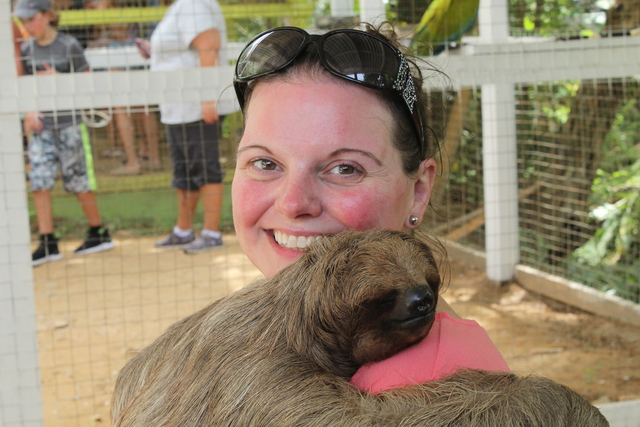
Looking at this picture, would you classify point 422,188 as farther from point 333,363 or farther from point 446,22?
point 446,22

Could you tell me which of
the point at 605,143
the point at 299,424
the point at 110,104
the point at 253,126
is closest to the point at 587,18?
the point at 605,143

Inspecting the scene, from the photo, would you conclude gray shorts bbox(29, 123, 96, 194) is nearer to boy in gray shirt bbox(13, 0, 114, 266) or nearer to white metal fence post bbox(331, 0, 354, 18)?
boy in gray shirt bbox(13, 0, 114, 266)

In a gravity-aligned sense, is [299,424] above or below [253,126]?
below

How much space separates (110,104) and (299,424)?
7.80 feet

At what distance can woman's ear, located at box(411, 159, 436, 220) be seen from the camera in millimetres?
1909

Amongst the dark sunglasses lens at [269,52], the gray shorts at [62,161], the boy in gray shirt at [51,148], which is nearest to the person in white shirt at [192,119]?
the boy in gray shirt at [51,148]

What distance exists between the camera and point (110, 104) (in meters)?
3.33

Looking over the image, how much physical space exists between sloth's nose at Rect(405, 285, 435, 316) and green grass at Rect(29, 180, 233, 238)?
25.2 feet

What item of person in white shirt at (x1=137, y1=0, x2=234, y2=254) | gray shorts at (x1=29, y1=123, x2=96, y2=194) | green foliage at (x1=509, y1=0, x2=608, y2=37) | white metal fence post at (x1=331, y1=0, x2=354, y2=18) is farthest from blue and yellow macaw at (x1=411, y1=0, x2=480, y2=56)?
gray shorts at (x1=29, y1=123, x2=96, y2=194)

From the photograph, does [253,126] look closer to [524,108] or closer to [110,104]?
[110,104]

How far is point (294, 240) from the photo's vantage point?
5.79 ft

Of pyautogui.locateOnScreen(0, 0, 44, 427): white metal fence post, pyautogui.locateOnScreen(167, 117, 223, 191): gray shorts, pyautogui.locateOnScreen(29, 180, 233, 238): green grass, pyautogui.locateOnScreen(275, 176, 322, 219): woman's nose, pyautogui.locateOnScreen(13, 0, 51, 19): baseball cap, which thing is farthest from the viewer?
pyautogui.locateOnScreen(29, 180, 233, 238): green grass

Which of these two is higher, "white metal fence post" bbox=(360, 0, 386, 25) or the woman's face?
"white metal fence post" bbox=(360, 0, 386, 25)

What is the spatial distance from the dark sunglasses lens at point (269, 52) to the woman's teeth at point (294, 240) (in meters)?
0.47
